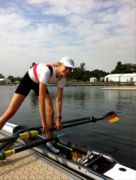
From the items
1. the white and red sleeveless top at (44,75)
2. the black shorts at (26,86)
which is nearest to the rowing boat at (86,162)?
the black shorts at (26,86)

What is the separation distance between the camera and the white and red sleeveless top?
5176 mm

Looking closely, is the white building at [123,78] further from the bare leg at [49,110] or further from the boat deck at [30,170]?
the boat deck at [30,170]

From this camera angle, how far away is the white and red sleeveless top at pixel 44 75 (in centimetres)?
518

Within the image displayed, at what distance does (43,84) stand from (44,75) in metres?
0.21

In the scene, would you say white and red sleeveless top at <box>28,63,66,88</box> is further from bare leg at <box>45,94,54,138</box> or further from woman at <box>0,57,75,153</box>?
bare leg at <box>45,94,54,138</box>

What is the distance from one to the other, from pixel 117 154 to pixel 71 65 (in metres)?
5.62

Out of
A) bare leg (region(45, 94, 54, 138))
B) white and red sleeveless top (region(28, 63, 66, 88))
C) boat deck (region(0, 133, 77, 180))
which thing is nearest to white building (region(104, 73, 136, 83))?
bare leg (region(45, 94, 54, 138))

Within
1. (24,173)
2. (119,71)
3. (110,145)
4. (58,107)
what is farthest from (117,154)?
(119,71)

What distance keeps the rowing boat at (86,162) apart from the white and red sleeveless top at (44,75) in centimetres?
155

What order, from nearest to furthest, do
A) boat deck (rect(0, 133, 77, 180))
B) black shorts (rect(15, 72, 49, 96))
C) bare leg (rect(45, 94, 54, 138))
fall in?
boat deck (rect(0, 133, 77, 180)), black shorts (rect(15, 72, 49, 96)), bare leg (rect(45, 94, 54, 138))

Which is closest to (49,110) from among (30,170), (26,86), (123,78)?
(26,86)

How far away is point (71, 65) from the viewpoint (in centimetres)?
518

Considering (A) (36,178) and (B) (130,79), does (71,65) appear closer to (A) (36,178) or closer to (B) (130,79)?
(A) (36,178)

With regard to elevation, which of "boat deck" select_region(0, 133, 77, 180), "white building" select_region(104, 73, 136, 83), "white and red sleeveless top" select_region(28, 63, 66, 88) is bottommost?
"boat deck" select_region(0, 133, 77, 180)
